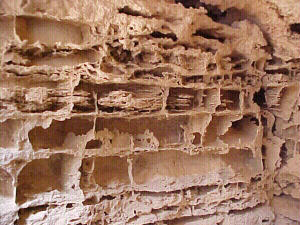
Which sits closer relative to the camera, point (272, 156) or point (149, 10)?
point (149, 10)

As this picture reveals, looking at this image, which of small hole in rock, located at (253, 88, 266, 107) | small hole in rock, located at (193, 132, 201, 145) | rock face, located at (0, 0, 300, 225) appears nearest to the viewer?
rock face, located at (0, 0, 300, 225)

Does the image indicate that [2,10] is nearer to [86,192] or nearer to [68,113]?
[68,113]

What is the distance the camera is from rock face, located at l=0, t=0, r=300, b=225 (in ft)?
5.65

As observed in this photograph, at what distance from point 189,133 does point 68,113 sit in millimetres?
999

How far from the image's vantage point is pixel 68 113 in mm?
1759

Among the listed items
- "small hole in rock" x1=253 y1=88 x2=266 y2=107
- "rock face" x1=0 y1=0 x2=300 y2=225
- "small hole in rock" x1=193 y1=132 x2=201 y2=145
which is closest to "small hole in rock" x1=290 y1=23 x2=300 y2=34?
"rock face" x1=0 y1=0 x2=300 y2=225

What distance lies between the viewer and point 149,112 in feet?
6.65

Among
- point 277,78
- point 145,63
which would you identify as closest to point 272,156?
point 277,78

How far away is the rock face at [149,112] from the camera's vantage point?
172 cm

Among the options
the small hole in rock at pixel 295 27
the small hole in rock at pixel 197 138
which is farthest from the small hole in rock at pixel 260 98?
the small hole in rock at pixel 197 138

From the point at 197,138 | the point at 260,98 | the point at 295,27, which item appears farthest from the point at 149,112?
the point at 295,27

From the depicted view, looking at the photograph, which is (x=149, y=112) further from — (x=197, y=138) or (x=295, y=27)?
(x=295, y=27)

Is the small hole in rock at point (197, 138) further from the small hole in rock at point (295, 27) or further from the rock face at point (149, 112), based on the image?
the small hole in rock at point (295, 27)

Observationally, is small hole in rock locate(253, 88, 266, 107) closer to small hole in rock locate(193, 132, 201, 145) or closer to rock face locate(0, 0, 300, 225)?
rock face locate(0, 0, 300, 225)
